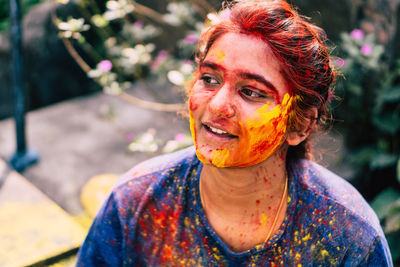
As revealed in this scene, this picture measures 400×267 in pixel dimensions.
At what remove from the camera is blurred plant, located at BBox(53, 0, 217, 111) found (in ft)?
10.5

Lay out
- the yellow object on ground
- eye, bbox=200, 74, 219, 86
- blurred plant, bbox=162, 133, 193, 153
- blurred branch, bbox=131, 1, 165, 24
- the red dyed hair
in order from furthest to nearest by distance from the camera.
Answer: blurred branch, bbox=131, 1, 165, 24 → blurred plant, bbox=162, 133, 193, 153 → the yellow object on ground → eye, bbox=200, 74, 219, 86 → the red dyed hair

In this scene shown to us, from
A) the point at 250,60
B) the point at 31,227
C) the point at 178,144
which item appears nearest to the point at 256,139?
the point at 250,60

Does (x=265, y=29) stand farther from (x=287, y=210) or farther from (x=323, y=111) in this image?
(x=287, y=210)

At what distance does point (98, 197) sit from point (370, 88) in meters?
2.25

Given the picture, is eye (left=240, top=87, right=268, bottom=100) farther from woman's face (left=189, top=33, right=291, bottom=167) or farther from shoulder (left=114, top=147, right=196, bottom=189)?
shoulder (left=114, top=147, right=196, bottom=189)

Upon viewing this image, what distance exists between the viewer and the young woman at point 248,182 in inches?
59.7

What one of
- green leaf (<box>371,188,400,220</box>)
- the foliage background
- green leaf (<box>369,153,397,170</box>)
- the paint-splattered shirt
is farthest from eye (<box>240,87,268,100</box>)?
green leaf (<box>369,153,397,170</box>)

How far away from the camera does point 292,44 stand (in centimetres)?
150

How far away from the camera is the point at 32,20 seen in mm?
4457

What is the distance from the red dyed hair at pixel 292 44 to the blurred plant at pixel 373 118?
1769mm

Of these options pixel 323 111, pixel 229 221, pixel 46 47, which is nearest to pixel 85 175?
pixel 46 47

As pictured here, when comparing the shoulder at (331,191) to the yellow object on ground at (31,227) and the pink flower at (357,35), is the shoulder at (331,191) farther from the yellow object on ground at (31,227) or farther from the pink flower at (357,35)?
the pink flower at (357,35)

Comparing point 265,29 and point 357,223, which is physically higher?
point 265,29

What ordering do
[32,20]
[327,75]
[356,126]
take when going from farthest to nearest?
[32,20] < [356,126] < [327,75]
